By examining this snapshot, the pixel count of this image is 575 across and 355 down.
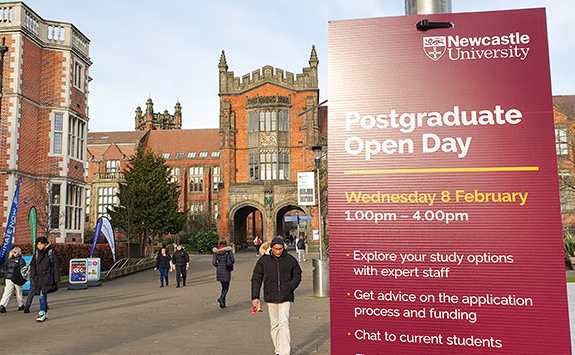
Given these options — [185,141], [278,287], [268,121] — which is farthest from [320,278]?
[185,141]

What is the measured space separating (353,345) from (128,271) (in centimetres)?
2081

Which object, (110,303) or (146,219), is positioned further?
(146,219)

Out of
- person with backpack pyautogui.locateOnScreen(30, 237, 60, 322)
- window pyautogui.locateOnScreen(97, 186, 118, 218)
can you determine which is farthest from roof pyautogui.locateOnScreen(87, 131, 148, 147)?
person with backpack pyautogui.locateOnScreen(30, 237, 60, 322)

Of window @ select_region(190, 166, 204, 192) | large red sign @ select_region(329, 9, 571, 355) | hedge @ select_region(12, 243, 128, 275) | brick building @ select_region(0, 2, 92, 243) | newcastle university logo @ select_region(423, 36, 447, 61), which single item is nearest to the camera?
large red sign @ select_region(329, 9, 571, 355)

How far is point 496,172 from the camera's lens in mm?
2971

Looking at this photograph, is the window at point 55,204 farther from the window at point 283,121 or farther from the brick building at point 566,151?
the window at point 283,121

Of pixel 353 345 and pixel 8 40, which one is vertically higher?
pixel 8 40

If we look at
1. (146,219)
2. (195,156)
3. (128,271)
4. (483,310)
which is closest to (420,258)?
(483,310)

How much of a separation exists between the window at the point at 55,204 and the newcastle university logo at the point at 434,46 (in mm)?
20417

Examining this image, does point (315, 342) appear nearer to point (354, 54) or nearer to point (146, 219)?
point (354, 54)

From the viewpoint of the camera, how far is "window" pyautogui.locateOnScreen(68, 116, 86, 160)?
21719 mm

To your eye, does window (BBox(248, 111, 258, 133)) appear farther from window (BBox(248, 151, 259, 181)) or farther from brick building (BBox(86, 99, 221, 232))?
brick building (BBox(86, 99, 221, 232))

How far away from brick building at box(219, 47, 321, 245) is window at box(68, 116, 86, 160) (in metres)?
20.2

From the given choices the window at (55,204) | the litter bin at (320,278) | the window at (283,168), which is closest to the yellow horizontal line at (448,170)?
the litter bin at (320,278)
